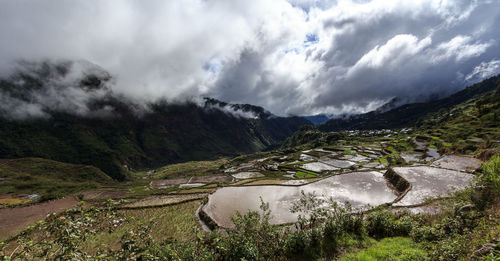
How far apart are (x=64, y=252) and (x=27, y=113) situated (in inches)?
11304

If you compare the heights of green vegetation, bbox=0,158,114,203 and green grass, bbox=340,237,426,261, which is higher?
green vegetation, bbox=0,158,114,203

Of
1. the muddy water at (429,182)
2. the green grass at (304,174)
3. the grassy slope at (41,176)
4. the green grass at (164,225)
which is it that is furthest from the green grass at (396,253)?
the grassy slope at (41,176)

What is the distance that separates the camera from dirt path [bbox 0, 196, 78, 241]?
29.2 meters

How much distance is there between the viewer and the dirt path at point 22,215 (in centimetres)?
2920

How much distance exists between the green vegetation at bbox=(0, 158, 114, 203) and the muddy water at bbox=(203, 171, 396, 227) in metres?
77.1

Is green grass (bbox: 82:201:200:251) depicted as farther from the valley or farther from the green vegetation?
the green vegetation

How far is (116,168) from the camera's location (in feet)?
486

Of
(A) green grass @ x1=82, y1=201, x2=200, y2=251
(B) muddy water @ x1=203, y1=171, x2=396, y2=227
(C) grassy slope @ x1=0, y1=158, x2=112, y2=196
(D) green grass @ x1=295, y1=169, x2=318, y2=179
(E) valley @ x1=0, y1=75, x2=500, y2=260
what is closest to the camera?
(E) valley @ x1=0, y1=75, x2=500, y2=260

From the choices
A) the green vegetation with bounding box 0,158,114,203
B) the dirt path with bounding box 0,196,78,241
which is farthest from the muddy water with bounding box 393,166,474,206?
the green vegetation with bounding box 0,158,114,203

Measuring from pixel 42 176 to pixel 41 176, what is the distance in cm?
45

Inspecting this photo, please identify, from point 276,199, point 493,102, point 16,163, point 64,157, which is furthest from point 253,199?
point 64,157

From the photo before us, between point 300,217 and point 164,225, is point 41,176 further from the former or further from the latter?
point 300,217

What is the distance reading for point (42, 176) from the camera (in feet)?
300

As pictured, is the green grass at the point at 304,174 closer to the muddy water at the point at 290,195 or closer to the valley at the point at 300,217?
the valley at the point at 300,217
